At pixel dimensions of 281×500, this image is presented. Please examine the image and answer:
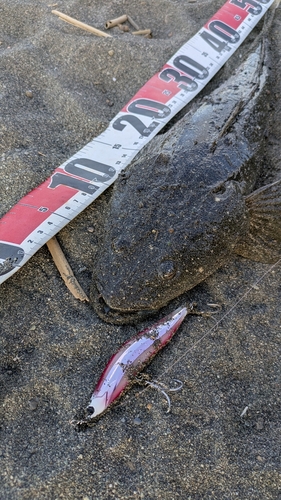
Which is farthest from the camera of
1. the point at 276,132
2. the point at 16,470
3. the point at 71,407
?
the point at 276,132

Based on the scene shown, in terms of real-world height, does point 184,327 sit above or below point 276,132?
below

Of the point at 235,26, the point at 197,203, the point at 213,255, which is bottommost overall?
the point at 213,255

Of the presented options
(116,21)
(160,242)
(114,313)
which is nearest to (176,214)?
(160,242)

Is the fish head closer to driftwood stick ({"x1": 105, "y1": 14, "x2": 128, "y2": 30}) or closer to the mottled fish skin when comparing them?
the mottled fish skin

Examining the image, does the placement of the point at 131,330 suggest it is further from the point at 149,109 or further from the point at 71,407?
the point at 149,109

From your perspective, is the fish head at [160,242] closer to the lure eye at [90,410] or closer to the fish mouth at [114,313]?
the fish mouth at [114,313]

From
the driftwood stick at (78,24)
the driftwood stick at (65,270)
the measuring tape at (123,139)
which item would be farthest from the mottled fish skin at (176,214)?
the driftwood stick at (78,24)

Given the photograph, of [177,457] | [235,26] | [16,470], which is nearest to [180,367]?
[177,457]
